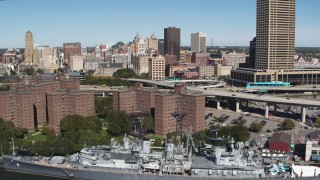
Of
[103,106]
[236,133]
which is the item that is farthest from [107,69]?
[236,133]

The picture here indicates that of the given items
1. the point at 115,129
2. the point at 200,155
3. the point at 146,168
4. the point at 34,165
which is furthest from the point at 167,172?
the point at 115,129

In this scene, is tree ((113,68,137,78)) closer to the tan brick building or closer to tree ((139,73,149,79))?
tree ((139,73,149,79))

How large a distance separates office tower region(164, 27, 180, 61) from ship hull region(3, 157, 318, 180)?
59.1m

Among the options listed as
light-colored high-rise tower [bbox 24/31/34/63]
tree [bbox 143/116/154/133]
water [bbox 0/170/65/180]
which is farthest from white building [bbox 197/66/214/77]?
water [bbox 0/170/65/180]

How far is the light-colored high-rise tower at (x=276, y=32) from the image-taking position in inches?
1750

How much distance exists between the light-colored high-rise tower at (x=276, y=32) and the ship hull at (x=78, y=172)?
32.2m

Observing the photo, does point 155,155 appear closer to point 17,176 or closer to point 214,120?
point 17,176

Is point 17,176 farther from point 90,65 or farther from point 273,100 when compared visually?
point 90,65

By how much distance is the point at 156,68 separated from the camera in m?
55.3

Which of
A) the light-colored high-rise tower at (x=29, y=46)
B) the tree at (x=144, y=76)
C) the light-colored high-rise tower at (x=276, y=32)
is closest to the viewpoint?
the light-colored high-rise tower at (x=276, y=32)

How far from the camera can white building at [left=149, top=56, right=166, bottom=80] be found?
54969mm

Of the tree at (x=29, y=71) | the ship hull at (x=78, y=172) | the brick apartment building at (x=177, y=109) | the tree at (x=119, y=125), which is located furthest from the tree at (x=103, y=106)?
the tree at (x=29, y=71)

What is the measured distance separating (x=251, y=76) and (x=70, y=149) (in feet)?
93.7

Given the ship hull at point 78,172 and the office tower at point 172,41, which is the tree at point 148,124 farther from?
the office tower at point 172,41
